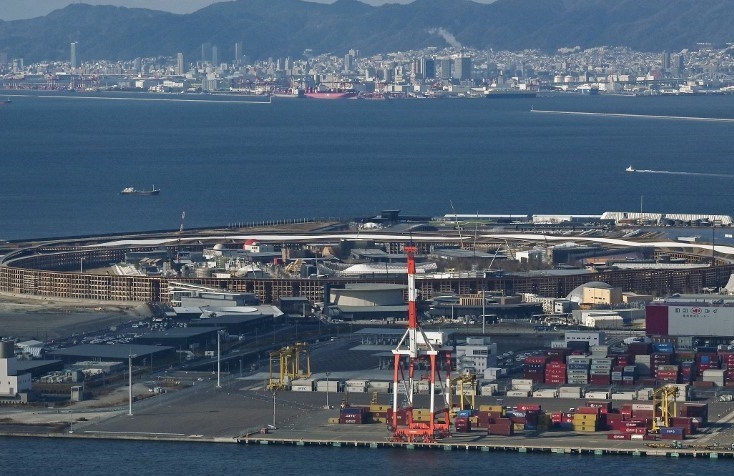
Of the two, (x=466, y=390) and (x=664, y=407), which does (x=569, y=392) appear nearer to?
(x=466, y=390)

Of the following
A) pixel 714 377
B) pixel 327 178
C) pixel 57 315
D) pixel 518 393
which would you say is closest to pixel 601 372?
pixel 714 377

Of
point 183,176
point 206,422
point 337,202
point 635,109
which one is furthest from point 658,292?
point 635,109

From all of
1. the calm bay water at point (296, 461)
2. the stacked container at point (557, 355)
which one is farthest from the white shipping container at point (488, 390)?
the calm bay water at point (296, 461)

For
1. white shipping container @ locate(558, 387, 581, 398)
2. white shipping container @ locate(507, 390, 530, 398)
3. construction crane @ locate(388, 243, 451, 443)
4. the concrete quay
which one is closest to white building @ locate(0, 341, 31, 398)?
the concrete quay

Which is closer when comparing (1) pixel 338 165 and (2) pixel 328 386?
(2) pixel 328 386

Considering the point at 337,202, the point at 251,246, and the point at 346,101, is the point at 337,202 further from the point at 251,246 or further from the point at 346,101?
the point at 346,101

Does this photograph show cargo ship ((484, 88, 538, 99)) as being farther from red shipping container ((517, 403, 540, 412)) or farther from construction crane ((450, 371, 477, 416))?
red shipping container ((517, 403, 540, 412))
